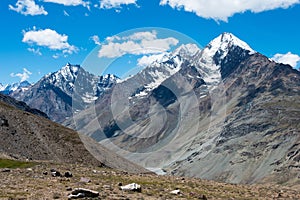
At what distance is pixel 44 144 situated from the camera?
351ft

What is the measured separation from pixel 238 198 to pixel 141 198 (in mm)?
11823

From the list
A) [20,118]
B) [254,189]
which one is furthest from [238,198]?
[20,118]

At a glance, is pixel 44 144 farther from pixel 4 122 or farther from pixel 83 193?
pixel 83 193

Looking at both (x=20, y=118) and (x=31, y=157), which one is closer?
(x=31, y=157)

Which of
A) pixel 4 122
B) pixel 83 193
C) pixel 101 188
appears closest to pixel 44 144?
pixel 4 122

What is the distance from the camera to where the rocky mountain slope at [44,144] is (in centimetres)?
10106

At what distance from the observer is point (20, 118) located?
115 m

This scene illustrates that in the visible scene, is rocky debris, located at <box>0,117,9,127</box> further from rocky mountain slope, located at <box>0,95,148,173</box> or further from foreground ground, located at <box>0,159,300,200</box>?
foreground ground, located at <box>0,159,300,200</box>

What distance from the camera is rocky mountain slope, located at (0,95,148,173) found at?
332 ft

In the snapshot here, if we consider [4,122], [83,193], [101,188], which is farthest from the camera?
[4,122]

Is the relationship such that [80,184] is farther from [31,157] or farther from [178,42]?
[31,157]

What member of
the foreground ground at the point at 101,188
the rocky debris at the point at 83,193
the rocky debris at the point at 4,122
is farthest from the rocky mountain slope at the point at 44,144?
the rocky debris at the point at 83,193

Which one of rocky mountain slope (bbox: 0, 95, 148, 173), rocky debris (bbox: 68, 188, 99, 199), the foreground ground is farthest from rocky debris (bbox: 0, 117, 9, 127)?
rocky debris (bbox: 68, 188, 99, 199)

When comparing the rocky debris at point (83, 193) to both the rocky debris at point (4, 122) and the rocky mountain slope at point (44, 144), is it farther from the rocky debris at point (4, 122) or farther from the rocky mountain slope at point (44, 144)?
the rocky debris at point (4, 122)
